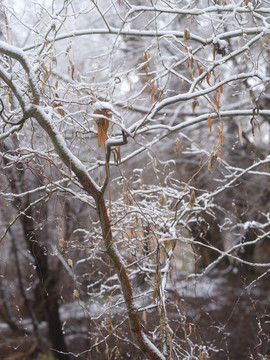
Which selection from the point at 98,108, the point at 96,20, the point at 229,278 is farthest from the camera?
the point at 229,278

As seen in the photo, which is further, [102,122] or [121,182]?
[121,182]

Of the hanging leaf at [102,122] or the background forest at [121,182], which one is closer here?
the hanging leaf at [102,122]

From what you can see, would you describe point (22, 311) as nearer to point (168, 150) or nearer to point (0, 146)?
point (0, 146)

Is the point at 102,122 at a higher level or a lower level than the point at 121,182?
lower

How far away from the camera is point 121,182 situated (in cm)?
587

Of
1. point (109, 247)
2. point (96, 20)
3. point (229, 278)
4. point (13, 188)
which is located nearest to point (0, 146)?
point (13, 188)

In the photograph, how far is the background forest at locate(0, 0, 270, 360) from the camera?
2736 mm

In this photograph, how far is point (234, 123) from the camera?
889 centimetres

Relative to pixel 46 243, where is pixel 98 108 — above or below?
above

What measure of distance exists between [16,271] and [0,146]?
2.49 meters

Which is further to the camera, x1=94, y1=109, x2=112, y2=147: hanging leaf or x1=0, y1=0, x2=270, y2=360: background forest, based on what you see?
x1=0, y1=0, x2=270, y2=360: background forest

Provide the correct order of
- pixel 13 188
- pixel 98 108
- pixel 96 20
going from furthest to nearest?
pixel 96 20
pixel 13 188
pixel 98 108

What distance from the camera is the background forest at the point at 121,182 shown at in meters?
2.74

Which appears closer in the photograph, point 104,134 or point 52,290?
point 104,134
